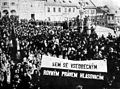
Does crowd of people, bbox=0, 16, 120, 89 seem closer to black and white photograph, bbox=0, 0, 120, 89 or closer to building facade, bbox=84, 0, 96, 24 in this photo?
black and white photograph, bbox=0, 0, 120, 89

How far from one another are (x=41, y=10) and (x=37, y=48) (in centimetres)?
42

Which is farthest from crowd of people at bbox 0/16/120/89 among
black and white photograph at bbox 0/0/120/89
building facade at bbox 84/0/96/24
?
building facade at bbox 84/0/96/24

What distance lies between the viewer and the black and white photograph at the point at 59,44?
2885 mm

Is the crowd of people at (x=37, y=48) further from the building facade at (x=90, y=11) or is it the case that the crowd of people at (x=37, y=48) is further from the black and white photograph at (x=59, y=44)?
the building facade at (x=90, y=11)

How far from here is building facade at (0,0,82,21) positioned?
9.95 ft

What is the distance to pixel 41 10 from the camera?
121 inches

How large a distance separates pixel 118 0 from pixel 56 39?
80cm

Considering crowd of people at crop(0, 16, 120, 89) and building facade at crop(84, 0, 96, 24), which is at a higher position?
building facade at crop(84, 0, 96, 24)

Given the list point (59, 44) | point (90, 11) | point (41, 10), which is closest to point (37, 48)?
point (59, 44)

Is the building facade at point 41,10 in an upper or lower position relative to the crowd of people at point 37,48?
upper

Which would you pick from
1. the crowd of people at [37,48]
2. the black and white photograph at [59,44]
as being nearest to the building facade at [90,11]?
the black and white photograph at [59,44]

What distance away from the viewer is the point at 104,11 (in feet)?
9.99

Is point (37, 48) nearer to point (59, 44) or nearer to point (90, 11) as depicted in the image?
point (59, 44)

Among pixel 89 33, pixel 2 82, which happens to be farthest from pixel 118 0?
pixel 2 82
